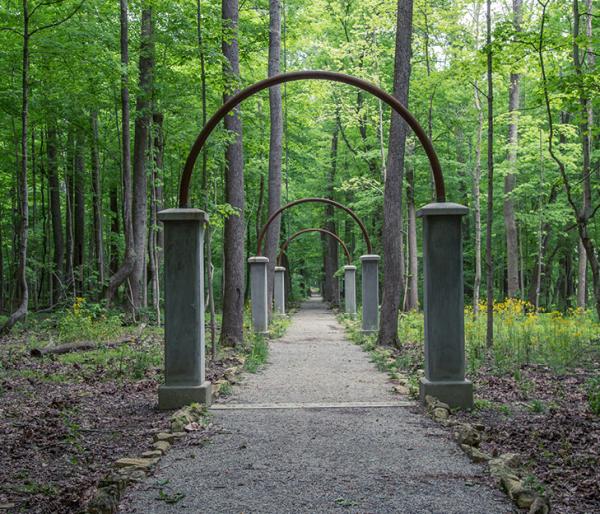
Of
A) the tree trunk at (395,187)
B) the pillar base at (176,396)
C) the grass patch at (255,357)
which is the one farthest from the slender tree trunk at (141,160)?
the pillar base at (176,396)

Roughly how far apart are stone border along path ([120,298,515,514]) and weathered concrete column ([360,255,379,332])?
267 inches

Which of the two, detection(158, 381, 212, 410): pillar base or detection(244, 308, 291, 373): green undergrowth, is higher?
detection(158, 381, 212, 410): pillar base

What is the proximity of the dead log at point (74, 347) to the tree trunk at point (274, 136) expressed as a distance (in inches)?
239

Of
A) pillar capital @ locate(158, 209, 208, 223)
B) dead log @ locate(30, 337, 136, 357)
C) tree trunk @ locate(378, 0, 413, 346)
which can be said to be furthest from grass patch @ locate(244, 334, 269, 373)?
pillar capital @ locate(158, 209, 208, 223)

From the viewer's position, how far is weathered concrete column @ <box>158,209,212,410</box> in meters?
6.29

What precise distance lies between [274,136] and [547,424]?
524 inches

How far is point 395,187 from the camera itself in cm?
1088

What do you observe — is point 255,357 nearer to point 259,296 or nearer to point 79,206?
point 259,296

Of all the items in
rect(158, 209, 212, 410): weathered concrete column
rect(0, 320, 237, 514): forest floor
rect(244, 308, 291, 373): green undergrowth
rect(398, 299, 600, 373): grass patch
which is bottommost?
rect(244, 308, 291, 373): green undergrowth

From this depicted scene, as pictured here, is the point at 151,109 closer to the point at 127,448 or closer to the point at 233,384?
the point at 233,384

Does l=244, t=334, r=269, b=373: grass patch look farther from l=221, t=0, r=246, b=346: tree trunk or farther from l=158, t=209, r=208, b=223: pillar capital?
l=158, t=209, r=208, b=223: pillar capital

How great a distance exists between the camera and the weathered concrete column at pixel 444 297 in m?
6.21

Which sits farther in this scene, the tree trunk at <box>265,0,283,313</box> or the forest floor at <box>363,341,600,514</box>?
the tree trunk at <box>265,0,283,313</box>

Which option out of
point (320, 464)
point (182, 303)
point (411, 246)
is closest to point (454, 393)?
point (320, 464)
